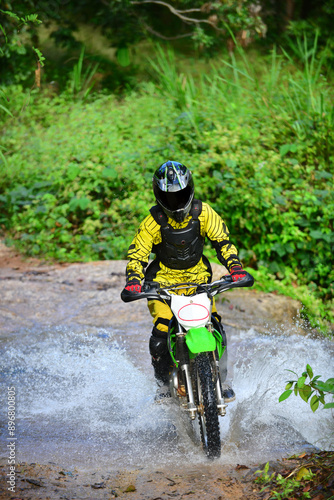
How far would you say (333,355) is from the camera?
4949mm

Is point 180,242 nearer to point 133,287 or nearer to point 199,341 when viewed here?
point 133,287

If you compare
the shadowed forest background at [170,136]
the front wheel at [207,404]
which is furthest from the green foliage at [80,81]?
the front wheel at [207,404]

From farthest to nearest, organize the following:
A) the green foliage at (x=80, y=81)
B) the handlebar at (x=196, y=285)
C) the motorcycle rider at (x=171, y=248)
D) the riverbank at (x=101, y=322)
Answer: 1. the green foliage at (x=80, y=81)
2. the motorcycle rider at (x=171, y=248)
3. the handlebar at (x=196, y=285)
4. the riverbank at (x=101, y=322)

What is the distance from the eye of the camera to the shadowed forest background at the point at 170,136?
265 inches

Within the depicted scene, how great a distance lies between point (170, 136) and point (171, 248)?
5097mm

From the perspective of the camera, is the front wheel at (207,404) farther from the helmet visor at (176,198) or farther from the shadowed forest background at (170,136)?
the shadowed forest background at (170,136)

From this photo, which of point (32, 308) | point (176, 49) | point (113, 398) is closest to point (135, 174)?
point (32, 308)

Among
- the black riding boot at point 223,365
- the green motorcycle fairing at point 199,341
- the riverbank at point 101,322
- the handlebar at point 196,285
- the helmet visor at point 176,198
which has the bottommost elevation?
the riverbank at point 101,322

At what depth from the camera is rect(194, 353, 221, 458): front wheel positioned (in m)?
3.04

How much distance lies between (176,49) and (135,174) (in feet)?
18.0

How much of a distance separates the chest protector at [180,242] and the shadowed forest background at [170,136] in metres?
2.51

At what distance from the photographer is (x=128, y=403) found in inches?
161

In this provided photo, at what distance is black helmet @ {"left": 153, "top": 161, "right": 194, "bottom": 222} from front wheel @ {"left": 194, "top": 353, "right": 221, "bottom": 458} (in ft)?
3.15

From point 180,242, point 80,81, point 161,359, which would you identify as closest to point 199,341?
point 161,359
